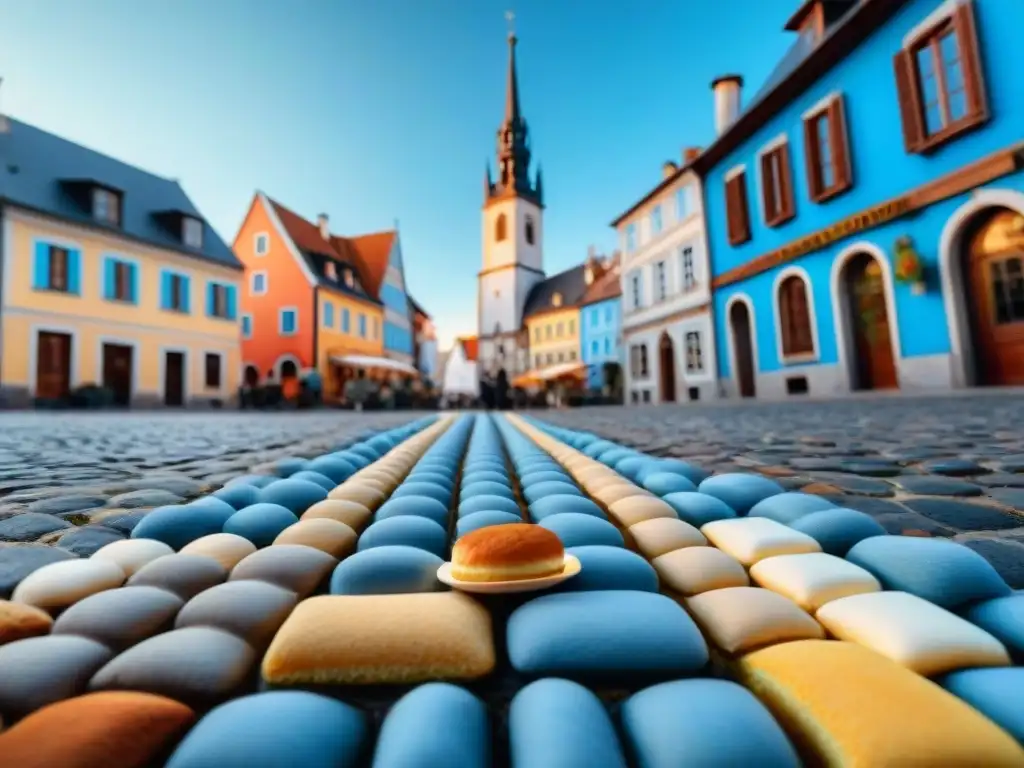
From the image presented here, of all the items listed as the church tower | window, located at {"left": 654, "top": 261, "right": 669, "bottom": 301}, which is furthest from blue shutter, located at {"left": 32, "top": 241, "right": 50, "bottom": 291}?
the church tower

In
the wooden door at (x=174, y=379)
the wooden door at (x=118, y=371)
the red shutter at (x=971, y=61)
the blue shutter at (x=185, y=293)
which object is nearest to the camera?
the red shutter at (x=971, y=61)

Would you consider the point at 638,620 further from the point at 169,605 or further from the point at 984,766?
the point at 169,605

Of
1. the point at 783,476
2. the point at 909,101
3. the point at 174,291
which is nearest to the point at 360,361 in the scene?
the point at 174,291

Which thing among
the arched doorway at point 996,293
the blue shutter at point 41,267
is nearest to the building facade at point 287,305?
the blue shutter at point 41,267

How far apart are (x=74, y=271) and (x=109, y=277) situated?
2.95ft

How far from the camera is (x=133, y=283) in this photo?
16938 mm

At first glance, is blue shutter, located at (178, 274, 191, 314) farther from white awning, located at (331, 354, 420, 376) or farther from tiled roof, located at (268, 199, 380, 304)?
white awning, located at (331, 354, 420, 376)

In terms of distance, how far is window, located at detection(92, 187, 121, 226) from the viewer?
16.3m

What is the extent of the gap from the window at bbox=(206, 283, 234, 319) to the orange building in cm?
306

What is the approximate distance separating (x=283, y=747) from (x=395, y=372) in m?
28.3

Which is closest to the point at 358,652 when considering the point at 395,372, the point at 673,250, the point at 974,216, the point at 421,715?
the point at 421,715

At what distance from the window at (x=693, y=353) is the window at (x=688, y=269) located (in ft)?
4.60

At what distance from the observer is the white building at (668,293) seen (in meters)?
15.1

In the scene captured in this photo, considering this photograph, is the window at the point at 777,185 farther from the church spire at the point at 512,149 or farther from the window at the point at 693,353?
the church spire at the point at 512,149
